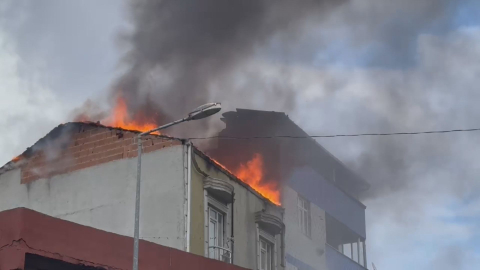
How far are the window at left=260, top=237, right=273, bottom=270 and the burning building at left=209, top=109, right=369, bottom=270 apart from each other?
2302 mm

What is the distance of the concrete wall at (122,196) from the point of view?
→ 19.9 metres

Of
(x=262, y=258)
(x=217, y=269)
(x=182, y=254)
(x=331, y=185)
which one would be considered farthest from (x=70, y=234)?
(x=331, y=185)

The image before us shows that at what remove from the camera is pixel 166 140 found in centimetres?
2073

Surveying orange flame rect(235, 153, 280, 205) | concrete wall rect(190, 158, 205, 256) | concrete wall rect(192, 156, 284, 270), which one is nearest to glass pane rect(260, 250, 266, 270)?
concrete wall rect(192, 156, 284, 270)

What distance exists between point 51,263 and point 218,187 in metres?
7.56

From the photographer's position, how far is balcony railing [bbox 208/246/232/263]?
68.2ft

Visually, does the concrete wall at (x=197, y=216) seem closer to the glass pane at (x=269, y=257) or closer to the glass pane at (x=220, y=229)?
the glass pane at (x=220, y=229)

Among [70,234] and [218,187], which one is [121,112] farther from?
[70,234]

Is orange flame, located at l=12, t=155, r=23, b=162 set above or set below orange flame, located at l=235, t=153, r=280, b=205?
below

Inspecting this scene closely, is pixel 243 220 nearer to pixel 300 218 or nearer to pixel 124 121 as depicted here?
pixel 124 121

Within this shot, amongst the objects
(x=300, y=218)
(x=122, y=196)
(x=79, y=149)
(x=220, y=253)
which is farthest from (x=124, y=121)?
(x=300, y=218)

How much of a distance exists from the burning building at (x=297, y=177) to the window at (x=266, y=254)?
2302 mm

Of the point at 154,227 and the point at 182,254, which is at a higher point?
the point at 154,227

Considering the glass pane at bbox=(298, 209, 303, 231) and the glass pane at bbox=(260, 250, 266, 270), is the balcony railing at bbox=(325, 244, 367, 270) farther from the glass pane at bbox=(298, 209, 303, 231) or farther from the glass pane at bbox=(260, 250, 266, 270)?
the glass pane at bbox=(260, 250, 266, 270)
